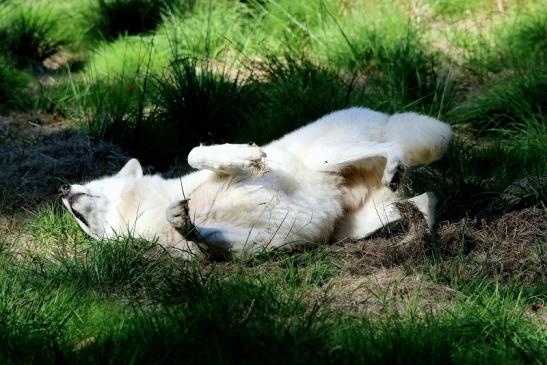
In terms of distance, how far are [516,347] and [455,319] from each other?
0.37m

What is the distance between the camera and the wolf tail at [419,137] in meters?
5.57

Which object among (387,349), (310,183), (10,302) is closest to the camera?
(387,349)

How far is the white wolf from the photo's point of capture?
5.23 m

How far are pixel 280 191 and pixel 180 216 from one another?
0.67 meters

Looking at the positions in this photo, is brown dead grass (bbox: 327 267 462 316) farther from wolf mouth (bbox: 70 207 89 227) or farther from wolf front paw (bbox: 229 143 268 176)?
wolf mouth (bbox: 70 207 89 227)

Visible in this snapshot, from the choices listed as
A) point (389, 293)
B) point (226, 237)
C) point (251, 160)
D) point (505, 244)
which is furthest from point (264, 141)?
point (389, 293)

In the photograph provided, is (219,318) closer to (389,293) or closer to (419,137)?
(389,293)

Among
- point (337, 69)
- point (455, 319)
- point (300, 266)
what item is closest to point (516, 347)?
point (455, 319)

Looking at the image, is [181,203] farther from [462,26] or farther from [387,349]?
[462,26]

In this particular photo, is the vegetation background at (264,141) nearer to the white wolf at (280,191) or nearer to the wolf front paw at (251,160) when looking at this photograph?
the white wolf at (280,191)

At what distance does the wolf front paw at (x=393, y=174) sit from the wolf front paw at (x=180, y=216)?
1189mm

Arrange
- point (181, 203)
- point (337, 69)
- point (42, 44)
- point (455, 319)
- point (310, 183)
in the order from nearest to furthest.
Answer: point (455, 319) → point (181, 203) → point (310, 183) → point (337, 69) → point (42, 44)

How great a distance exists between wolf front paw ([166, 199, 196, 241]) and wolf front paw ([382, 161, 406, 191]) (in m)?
1.19

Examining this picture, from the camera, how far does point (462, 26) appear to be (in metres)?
9.03
